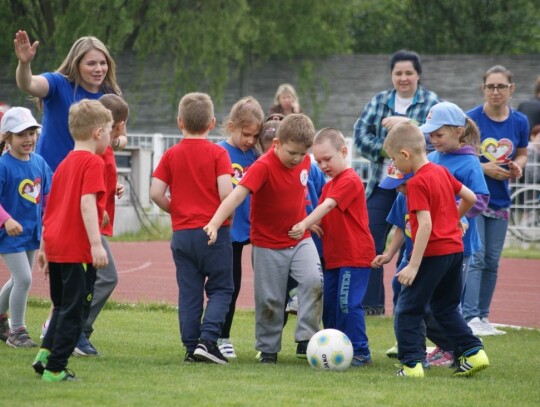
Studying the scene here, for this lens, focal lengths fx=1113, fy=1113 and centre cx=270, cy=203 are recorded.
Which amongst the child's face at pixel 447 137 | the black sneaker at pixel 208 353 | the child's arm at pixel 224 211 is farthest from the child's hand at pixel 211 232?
the child's face at pixel 447 137

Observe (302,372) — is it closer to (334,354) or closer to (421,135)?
(334,354)

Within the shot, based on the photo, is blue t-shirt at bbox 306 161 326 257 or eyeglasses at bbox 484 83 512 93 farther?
eyeglasses at bbox 484 83 512 93

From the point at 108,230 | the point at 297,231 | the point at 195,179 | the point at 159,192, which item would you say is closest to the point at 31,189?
the point at 108,230

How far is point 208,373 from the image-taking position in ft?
23.4

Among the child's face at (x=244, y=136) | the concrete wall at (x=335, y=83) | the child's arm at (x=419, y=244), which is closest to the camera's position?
the child's arm at (x=419, y=244)

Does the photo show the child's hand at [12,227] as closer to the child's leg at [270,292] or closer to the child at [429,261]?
the child's leg at [270,292]

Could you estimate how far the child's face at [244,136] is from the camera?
8352 millimetres

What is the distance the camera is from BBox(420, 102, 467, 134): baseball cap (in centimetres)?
791

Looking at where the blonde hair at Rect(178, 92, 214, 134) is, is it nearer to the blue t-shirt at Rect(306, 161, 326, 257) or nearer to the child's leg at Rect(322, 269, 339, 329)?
the blue t-shirt at Rect(306, 161, 326, 257)

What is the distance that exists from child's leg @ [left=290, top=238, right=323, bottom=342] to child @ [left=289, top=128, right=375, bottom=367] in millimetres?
174

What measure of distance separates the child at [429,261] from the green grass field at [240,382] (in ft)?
0.71

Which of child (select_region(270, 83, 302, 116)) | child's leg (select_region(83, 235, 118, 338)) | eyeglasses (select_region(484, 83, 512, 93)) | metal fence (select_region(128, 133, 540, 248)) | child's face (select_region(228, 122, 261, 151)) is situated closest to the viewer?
child's leg (select_region(83, 235, 118, 338))

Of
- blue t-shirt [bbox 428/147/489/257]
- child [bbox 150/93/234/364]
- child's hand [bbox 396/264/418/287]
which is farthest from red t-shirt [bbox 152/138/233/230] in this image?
blue t-shirt [bbox 428/147/489/257]

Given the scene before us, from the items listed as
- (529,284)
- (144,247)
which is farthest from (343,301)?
(144,247)
